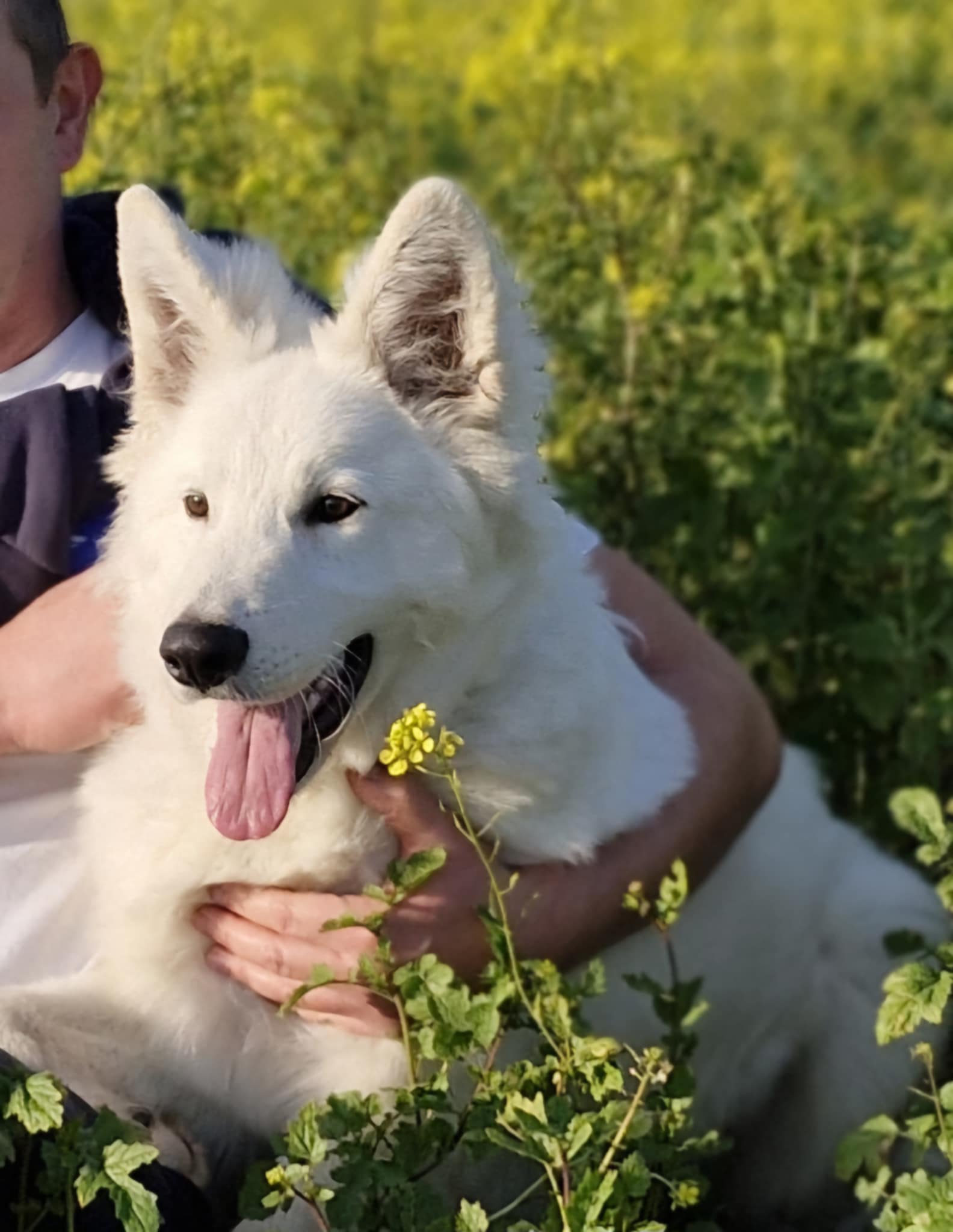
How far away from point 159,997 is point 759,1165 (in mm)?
1286

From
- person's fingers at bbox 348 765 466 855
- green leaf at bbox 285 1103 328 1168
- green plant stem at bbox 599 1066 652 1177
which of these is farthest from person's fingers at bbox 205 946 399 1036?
green plant stem at bbox 599 1066 652 1177

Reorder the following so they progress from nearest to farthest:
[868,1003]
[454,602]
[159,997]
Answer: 1. [454,602]
2. [159,997]
3. [868,1003]

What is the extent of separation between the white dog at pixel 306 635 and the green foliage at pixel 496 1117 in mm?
214

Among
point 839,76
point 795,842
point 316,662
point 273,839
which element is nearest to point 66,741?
point 273,839

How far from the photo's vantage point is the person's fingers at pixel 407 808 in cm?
246

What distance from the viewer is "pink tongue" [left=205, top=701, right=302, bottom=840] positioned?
2.28 meters

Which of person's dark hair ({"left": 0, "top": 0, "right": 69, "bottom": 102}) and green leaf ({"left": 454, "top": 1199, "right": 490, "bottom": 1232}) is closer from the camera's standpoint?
green leaf ({"left": 454, "top": 1199, "right": 490, "bottom": 1232})

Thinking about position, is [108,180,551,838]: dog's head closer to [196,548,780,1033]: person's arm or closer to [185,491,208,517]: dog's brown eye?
[185,491,208,517]: dog's brown eye

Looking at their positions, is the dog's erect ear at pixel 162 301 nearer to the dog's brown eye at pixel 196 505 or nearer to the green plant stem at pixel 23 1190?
the dog's brown eye at pixel 196 505

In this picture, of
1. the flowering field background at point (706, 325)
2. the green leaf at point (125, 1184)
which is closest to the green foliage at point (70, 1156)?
the green leaf at point (125, 1184)

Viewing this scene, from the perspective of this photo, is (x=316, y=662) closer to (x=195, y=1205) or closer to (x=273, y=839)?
(x=273, y=839)

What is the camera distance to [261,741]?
231cm

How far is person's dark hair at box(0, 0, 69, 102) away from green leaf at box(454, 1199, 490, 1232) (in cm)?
175

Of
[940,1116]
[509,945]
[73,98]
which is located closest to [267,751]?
[509,945]
